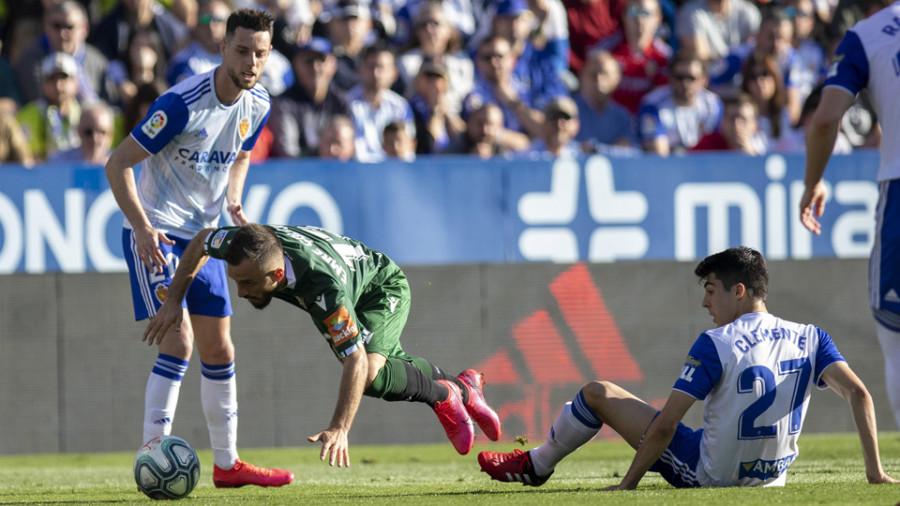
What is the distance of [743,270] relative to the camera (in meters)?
5.06

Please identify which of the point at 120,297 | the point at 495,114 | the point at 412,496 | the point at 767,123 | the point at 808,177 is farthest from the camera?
the point at 767,123

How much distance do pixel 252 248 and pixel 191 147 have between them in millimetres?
1245

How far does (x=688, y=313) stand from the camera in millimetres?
9609

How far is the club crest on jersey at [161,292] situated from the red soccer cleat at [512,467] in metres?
1.85

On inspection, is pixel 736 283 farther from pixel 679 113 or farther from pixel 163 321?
pixel 679 113

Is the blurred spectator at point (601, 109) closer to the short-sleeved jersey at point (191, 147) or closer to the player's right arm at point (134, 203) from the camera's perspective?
the short-sleeved jersey at point (191, 147)

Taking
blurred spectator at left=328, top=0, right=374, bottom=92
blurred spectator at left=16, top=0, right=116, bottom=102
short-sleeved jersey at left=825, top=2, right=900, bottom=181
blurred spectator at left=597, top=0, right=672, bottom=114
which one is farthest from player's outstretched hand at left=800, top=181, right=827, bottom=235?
blurred spectator at left=16, top=0, right=116, bottom=102

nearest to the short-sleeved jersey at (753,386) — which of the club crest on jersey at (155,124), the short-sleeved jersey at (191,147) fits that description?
the short-sleeved jersey at (191,147)

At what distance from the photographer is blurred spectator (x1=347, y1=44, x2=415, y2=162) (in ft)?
34.4

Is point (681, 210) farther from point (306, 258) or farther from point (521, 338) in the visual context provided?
point (306, 258)

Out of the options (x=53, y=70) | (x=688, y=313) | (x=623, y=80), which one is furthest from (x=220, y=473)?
(x=623, y=80)

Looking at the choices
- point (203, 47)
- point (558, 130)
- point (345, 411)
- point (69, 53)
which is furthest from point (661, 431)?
point (69, 53)

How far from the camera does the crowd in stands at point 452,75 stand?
10.3 m

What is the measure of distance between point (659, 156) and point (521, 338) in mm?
1885
